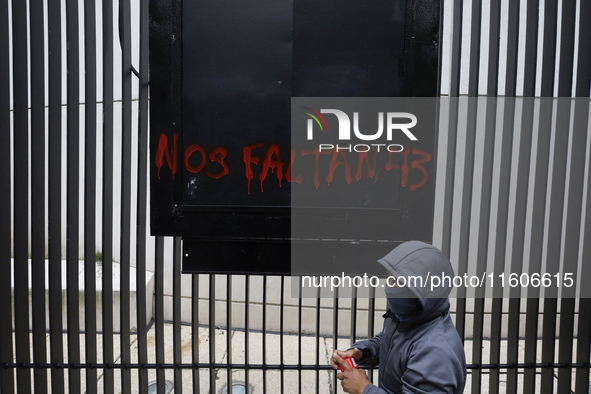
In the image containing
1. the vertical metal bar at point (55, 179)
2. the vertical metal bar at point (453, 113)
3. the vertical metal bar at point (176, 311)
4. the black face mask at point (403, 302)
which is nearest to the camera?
the black face mask at point (403, 302)

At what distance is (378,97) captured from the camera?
7.64 ft

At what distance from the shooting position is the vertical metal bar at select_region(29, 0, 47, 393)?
8.41 feet

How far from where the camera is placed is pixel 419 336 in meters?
1.75

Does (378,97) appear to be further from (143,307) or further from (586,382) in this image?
(586,382)

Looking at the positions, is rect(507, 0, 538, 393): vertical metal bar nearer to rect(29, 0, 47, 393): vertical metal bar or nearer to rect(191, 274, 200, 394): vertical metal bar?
rect(191, 274, 200, 394): vertical metal bar

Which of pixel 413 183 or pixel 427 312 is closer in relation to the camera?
pixel 427 312

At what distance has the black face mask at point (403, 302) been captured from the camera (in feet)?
5.72

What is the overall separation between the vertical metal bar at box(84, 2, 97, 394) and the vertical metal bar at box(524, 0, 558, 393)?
3.02m

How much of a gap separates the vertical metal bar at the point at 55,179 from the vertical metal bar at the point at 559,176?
3380 millimetres

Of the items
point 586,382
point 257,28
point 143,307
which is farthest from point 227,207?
point 586,382

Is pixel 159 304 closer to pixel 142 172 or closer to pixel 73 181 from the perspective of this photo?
pixel 142 172

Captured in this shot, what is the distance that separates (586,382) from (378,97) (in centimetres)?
250
